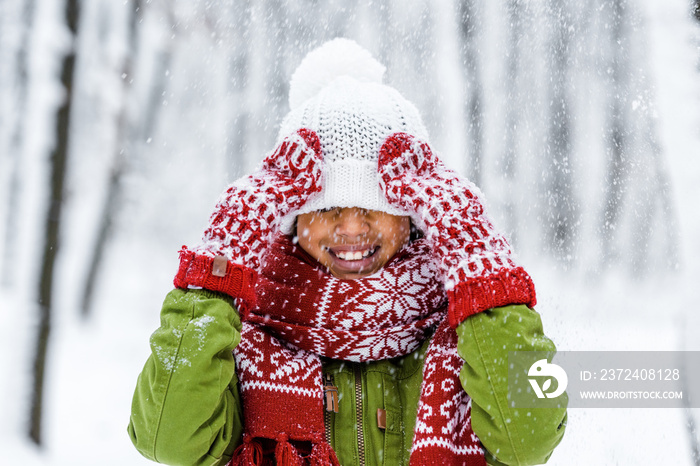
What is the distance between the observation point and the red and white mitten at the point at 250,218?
1.33 m

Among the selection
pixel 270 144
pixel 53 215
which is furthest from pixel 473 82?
pixel 53 215

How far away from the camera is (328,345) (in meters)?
1.46

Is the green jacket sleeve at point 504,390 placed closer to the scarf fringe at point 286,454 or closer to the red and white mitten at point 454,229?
the red and white mitten at point 454,229

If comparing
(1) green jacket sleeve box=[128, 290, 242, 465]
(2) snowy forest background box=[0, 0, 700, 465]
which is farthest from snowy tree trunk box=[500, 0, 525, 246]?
(1) green jacket sleeve box=[128, 290, 242, 465]

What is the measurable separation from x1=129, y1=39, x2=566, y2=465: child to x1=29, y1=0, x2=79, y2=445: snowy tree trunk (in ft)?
7.18

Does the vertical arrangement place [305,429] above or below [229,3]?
below

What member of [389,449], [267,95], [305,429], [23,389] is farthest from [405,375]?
[267,95]

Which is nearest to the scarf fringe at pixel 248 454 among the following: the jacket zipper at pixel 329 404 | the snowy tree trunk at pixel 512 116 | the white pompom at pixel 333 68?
the jacket zipper at pixel 329 404

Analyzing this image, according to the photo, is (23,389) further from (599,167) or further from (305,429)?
(599,167)

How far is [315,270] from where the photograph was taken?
155 cm

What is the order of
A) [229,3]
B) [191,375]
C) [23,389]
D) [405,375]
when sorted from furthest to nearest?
1. [229,3]
2. [23,389]
3. [405,375]
4. [191,375]

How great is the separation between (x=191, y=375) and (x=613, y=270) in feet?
15.2

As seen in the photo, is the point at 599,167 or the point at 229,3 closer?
the point at 599,167

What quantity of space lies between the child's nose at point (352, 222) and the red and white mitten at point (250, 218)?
10 centimetres
